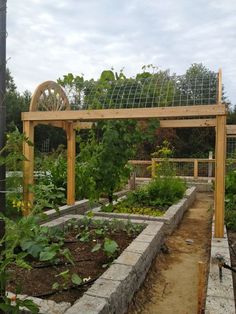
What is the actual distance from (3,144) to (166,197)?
547 cm

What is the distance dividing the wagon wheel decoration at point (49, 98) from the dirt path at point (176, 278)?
3.01 metres

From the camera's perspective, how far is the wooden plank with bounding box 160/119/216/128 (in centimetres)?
524

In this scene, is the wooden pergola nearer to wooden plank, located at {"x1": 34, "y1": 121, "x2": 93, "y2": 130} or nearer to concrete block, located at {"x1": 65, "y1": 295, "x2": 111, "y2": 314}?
wooden plank, located at {"x1": 34, "y1": 121, "x2": 93, "y2": 130}

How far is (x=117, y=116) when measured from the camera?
483 centimetres

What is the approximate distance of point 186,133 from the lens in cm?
1802

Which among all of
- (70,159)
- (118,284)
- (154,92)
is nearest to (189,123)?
(154,92)

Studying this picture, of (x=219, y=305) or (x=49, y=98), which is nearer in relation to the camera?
(x=219, y=305)

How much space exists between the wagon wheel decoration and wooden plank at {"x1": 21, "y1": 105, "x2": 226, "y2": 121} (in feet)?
0.94

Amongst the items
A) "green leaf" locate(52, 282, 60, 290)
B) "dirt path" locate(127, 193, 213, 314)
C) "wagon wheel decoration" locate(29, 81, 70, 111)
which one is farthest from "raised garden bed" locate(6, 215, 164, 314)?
"wagon wheel decoration" locate(29, 81, 70, 111)

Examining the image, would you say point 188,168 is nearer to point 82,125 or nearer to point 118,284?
point 82,125

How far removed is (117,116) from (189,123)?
1.46m

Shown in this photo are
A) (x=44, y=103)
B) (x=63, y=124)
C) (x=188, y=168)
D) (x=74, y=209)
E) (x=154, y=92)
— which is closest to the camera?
(x=154, y=92)

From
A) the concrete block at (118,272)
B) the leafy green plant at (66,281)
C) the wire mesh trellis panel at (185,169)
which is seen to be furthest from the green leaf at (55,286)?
the wire mesh trellis panel at (185,169)

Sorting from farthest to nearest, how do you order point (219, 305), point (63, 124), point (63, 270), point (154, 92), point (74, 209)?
point (63, 124), point (74, 209), point (154, 92), point (63, 270), point (219, 305)
